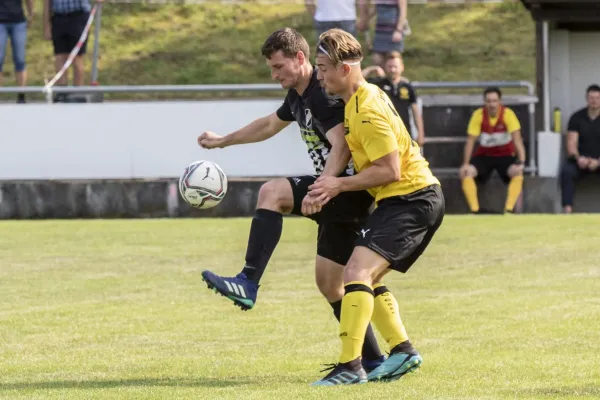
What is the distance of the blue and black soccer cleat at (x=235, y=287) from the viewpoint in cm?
698

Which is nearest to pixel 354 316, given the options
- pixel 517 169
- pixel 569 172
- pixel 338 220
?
pixel 338 220

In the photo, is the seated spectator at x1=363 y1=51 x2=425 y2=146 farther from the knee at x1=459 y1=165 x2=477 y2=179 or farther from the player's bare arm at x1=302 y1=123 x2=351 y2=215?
the player's bare arm at x1=302 y1=123 x2=351 y2=215

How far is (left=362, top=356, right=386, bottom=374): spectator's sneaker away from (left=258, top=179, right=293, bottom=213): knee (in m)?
0.99

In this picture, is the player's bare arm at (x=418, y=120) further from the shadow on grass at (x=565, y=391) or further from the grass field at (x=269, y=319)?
the shadow on grass at (x=565, y=391)

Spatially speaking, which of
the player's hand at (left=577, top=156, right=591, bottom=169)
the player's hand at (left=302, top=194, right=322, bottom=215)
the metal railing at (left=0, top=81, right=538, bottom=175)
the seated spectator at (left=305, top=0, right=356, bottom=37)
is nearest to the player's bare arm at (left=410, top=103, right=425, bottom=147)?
the metal railing at (left=0, top=81, right=538, bottom=175)

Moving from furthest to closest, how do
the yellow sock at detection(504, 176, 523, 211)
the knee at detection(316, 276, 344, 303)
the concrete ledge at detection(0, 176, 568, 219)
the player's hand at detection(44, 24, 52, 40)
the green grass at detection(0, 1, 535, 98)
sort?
the green grass at detection(0, 1, 535, 98) < the player's hand at detection(44, 24, 52, 40) < the concrete ledge at detection(0, 176, 568, 219) < the yellow sock at detection(504, 176, 523, 211) < the knee at detection(316, 276, 344, 303)

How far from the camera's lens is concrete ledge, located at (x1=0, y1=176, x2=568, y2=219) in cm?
1811

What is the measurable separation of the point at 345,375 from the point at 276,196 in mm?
1115

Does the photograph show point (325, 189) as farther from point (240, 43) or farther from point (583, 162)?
point (240, 43)

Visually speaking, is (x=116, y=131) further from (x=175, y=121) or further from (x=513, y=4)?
(x=513, y=4)

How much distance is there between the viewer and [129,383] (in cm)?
706

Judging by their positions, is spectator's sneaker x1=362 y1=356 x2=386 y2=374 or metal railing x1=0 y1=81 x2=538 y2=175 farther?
metal railing x1=0 y1=81 x2=538 y2=175

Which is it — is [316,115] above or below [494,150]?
above

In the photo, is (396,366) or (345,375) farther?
(396,366)
